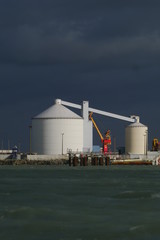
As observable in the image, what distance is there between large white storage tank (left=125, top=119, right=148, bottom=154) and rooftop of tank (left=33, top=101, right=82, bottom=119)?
21.3 m

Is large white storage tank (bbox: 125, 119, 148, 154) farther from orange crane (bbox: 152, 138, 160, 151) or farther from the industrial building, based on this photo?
the industrial building

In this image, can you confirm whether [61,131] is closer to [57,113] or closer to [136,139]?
[57,113]

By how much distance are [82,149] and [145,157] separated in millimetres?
15255

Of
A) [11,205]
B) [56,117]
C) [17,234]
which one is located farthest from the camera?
[56,117]

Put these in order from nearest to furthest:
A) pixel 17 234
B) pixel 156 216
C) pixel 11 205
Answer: pixel 17 234 → pixel 156 216 → pixel 11 205

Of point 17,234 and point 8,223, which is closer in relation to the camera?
point 17,234

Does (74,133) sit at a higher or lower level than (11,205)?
higher

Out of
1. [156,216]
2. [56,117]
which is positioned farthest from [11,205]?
[56,117]

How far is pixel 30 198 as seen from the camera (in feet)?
137

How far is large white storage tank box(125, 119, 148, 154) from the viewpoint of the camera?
6964 inches

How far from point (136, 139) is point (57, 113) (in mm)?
26581

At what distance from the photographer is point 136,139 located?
584 feet

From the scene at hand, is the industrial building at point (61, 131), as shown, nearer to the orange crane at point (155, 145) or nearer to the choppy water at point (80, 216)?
the orange crane at point (155, 145)

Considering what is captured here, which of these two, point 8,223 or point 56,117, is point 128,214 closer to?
point 8,223
